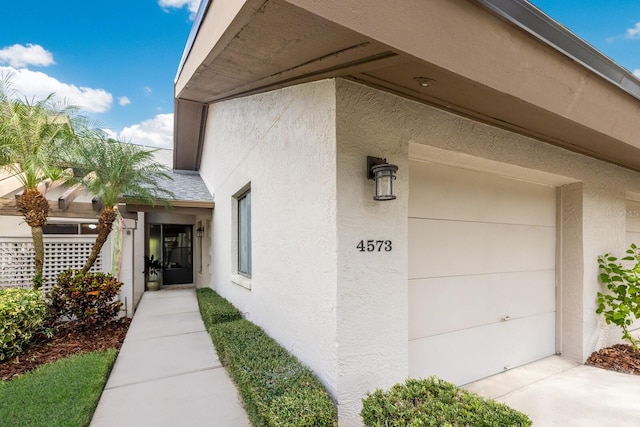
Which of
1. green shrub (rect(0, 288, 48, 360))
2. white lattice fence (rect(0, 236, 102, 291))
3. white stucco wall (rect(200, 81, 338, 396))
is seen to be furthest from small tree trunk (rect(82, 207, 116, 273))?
white stucco wall (rect(200, 81, 338, 396))

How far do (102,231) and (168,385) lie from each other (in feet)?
15.5

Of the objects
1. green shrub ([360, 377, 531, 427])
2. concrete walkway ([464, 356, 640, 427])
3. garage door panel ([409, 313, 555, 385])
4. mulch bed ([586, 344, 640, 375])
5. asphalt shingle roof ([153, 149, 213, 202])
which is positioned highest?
asphalt shingle roof ([153, 149, 213, 202])

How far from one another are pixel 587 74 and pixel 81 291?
837 centimetres

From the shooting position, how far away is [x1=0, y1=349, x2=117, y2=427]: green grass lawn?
3129 millimetres

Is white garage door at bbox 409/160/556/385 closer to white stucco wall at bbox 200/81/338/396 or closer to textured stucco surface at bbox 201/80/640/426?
textured stucco surface at bbox 201/80/640/426

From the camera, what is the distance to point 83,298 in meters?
6.20

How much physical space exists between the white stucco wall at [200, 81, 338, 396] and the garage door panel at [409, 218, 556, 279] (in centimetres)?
125

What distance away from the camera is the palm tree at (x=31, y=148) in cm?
612

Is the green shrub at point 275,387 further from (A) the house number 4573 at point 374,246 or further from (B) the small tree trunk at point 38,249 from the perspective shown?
(B) the small tree trunk at point 38,249

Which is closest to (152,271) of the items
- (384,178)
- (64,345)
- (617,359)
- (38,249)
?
(38,249)

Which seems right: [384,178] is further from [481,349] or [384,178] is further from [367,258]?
[481,349]

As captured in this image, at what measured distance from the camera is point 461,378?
4039 mm

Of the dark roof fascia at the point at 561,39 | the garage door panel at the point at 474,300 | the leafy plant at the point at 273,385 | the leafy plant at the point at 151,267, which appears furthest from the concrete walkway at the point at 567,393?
the leafy plant at the point at 151,267

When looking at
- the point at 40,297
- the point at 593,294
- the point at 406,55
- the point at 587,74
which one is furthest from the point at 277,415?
the point at 40,297
